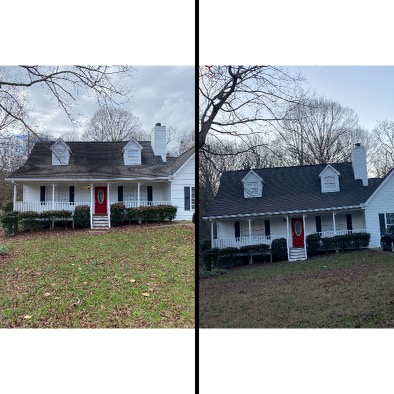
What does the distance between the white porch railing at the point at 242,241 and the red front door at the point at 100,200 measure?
3.40 ft

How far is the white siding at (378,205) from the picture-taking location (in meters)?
3.81

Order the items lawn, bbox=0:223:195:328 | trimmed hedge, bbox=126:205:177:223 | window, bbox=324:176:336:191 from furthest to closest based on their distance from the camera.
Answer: window, bbox=324:176:336:191, trimmed hedge, bbox=126:205:177:223, lawn, bbox=0:223:195:328

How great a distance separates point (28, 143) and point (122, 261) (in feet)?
4.36

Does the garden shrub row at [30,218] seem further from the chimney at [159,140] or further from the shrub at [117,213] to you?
the chimney at [159,140]

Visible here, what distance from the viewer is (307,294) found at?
3910mm

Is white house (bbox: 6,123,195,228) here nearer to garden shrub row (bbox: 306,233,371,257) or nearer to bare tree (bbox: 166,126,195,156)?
bare tree (bbox: 166,126,195,156)

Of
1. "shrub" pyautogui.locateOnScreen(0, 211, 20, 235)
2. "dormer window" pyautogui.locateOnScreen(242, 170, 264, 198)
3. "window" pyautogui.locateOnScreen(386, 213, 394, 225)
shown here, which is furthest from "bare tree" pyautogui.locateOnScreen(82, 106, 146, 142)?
"window" pyautogui.locateOnScreen(386, 213, 394, 225)

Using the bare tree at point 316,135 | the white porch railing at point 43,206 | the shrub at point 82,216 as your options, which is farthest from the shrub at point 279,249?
the white porch railing at point 43,206

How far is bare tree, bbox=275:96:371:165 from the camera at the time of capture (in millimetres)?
3873

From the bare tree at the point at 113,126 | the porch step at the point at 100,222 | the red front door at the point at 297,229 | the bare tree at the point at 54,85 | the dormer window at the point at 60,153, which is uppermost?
the bare tree at the point at 54,85

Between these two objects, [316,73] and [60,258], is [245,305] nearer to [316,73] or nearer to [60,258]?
[60,258]

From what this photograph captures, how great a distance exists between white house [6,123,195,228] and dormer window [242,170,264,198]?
19.7 inches

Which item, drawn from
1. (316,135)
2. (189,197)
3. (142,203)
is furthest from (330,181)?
(142,203)

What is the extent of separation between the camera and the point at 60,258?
375 cm
